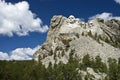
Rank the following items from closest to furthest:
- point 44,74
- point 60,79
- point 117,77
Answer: point 117,77, point 60,79, point 44,74

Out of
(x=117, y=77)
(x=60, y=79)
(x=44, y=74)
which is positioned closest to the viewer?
(x=117, y=77)

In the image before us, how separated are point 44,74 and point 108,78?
3855 centimetres

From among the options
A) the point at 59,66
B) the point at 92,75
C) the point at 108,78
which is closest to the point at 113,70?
the point at 108,78

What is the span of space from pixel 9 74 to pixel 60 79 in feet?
94.8

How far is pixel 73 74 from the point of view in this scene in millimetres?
179625

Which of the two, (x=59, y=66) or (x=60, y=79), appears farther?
(x=59, y=66)

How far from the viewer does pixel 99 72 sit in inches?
7579

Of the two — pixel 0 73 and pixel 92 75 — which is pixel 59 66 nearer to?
pixel 92 75

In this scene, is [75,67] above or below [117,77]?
above

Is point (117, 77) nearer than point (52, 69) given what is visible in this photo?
Yes

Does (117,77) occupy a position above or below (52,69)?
below

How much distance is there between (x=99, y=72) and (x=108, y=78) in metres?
23.0

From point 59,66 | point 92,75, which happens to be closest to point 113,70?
point 92,75

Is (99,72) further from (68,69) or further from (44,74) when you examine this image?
(44,74)
